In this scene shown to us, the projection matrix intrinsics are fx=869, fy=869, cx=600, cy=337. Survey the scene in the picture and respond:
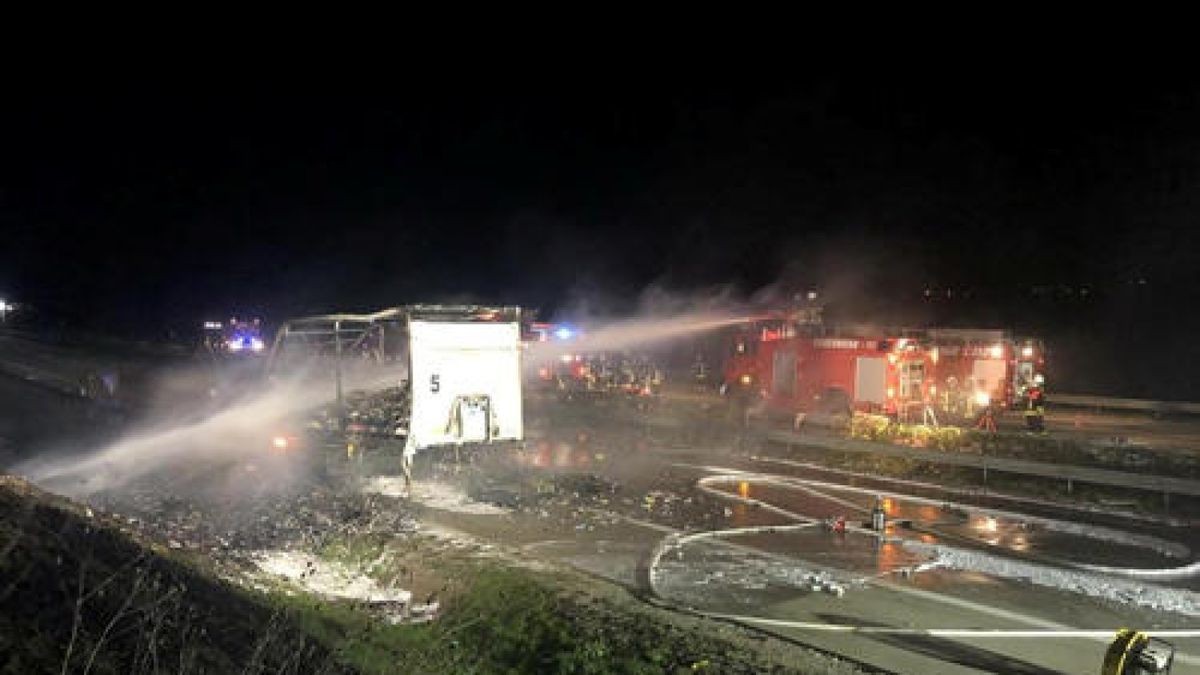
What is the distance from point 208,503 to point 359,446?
8.52ft

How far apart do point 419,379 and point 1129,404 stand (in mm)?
23730

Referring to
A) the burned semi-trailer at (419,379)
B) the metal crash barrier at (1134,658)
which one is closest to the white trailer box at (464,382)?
the burned semi-trailer at (419,379)

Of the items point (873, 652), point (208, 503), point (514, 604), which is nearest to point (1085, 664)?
point (873, 652)

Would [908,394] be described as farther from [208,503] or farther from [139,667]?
[139,667]

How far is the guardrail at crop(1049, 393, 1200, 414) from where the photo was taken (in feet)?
83.7

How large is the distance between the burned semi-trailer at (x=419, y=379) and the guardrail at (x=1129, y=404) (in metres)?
21.5

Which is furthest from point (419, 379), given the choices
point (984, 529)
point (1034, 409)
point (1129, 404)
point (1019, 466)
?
point (1129, 404)

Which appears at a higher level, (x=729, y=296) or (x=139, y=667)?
(x=729, y=296)

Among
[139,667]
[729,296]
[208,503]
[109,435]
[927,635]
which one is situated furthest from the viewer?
[729,296]

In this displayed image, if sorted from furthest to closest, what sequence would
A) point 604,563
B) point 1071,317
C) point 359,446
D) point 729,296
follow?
1. point 729,296
2. point 1071,317
3. point 359,446
4. point 604,563

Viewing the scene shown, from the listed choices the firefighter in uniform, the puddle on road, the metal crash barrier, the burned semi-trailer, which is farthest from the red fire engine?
the metal crash barrier

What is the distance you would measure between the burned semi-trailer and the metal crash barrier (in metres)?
9.56

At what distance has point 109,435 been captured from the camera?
17594 mm

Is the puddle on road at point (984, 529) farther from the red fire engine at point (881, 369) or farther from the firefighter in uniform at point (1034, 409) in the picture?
the firefighter in uniform at point (1034, 409)
